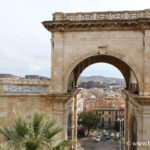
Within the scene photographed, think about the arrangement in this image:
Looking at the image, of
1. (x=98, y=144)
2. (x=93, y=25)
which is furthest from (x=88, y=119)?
(x=93, y=25)

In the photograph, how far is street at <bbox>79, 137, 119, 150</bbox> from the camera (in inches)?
3081

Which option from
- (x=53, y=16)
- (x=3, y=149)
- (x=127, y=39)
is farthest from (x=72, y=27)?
(x=3, y=149)

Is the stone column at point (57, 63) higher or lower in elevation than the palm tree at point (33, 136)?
higher

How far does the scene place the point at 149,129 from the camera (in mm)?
22219

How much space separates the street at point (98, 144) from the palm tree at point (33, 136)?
62.1 m

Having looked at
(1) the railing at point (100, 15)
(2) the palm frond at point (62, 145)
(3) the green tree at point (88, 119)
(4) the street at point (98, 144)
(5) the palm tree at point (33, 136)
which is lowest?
(4) the street at point (98, 144)

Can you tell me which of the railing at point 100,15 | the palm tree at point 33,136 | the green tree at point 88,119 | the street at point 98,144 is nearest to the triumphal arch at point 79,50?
the railing at point 100,15

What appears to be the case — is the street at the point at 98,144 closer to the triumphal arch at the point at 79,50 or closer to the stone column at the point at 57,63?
the triumphal arch at the point at 79,50

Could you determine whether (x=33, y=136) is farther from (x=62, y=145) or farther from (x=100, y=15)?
(x=100, y=15)

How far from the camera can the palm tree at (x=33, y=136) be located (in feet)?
45.1

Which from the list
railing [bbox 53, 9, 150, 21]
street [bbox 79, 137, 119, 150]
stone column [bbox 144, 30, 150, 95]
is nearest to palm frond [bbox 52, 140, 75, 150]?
stone column [bbox 144, 30, 150, 95]

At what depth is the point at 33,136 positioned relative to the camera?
46.5ft

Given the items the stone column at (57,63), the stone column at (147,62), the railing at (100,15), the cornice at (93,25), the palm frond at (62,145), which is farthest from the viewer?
the stone column at (57,63)

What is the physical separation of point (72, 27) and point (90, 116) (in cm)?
6719
